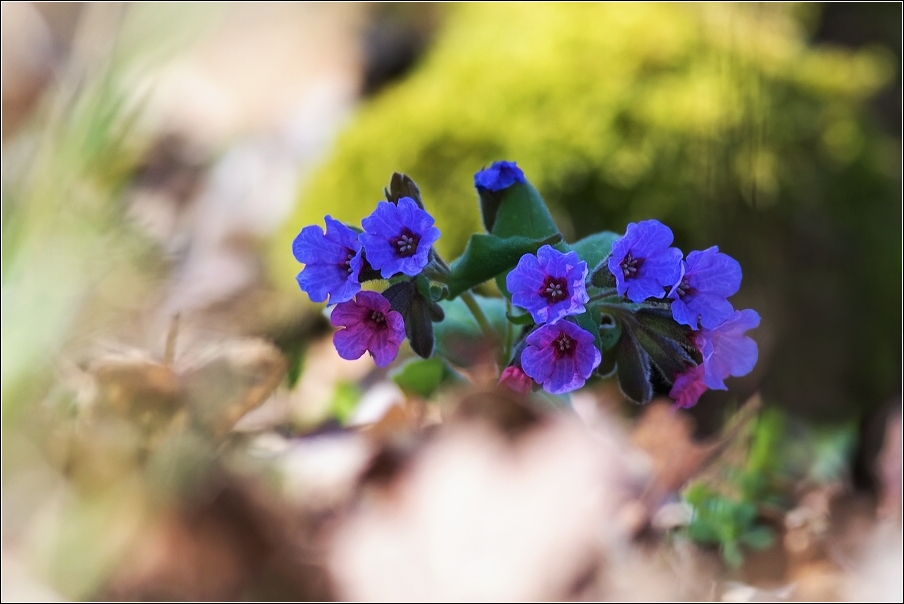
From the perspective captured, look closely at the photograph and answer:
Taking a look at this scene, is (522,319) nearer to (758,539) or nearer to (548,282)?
(548,282)

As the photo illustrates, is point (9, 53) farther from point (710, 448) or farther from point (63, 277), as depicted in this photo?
point (710, 448)

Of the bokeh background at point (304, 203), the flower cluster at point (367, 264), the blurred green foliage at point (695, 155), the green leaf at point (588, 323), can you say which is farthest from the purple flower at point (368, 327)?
the blurred green foliage at point (695, 155)

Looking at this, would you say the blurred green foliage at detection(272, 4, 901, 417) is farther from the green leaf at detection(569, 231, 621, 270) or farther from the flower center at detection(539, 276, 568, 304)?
the flower center at detection(539, 276, 568, 304)

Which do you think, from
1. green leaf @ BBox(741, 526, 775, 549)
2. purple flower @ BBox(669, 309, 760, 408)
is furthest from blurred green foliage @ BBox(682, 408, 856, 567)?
purple flower @ BBox(669, 309, 760, 408)

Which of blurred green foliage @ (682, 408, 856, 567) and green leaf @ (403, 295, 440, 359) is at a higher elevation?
green leaf @ (403, 295, 440, 359)

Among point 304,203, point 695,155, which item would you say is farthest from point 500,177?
point 304,203

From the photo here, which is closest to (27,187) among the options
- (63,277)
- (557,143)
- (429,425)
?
(63,277)

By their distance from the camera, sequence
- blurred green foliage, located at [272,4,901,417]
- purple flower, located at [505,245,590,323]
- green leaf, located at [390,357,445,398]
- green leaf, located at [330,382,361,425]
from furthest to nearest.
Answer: blurred green foliage, located at [272,4,901,417] → green leaf, located at [330,382,361,425] → green leaf, located at [390,357,445,398] → purple flower, located at [505,245,590,323]
